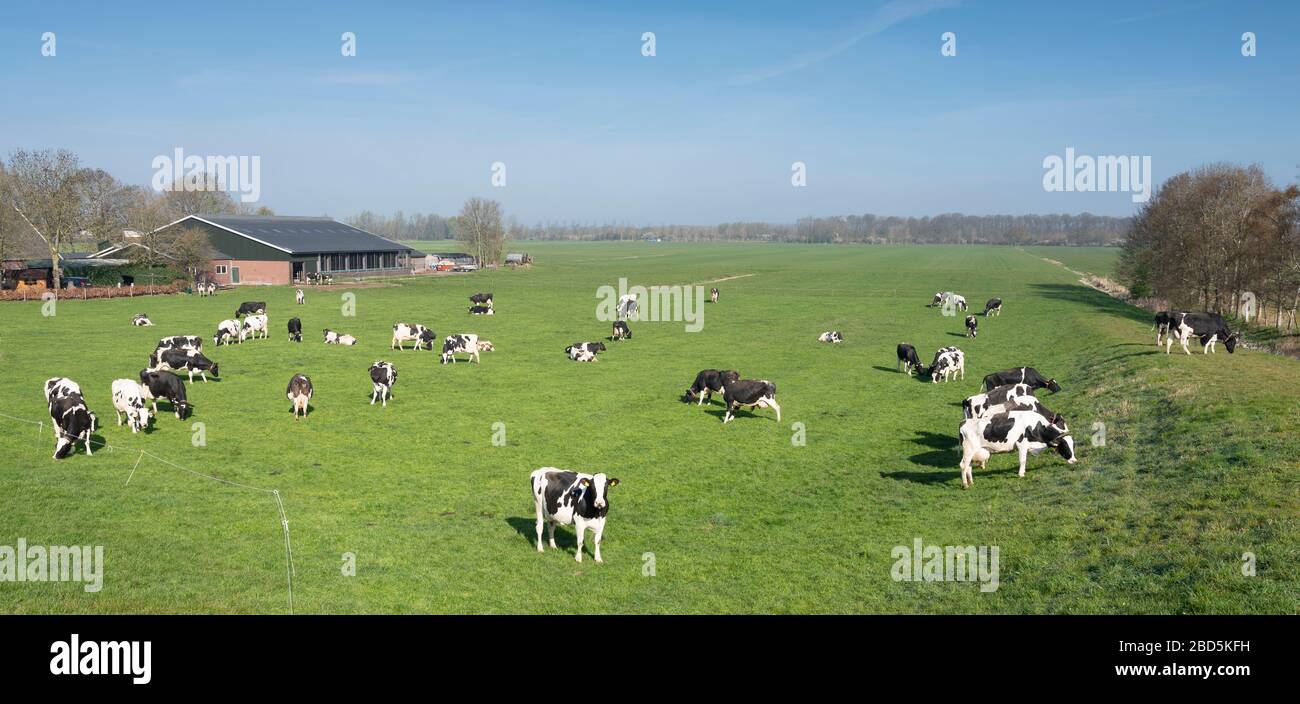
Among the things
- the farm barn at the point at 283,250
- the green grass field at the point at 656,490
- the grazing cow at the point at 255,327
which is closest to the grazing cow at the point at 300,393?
Answer: the green grass field at the point at 656,490

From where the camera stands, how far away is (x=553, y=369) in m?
32.0

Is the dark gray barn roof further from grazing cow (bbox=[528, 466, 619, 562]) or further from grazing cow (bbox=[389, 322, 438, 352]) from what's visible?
grazing cow (bbox=[528, 466, 619, 562])

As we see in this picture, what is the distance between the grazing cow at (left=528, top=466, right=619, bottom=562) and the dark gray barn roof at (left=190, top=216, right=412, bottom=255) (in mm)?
66662

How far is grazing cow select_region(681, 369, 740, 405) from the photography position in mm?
25328

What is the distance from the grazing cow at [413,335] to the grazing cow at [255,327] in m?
7.23

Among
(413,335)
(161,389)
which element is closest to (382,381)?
(161,389)

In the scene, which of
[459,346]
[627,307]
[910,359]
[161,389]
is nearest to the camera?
[161,389]

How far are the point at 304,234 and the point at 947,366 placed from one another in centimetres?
7177

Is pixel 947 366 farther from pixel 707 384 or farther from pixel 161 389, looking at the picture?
pixel 161 389

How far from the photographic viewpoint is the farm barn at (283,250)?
7231 centimetres

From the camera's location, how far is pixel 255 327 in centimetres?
3884

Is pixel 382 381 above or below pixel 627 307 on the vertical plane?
below
